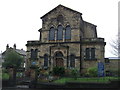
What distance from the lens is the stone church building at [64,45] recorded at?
34.5 m

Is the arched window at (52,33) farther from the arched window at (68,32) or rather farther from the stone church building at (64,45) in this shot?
the arched window at (68,32)

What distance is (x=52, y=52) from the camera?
3616 cm

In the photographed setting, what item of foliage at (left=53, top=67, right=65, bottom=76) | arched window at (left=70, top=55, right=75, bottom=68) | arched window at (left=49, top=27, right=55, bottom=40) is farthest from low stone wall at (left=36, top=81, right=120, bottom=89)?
arched window at (left=49, top=27, right=55, bottom=40)

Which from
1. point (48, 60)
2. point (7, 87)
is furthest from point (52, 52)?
point (7, 87)

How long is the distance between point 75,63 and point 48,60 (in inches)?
209

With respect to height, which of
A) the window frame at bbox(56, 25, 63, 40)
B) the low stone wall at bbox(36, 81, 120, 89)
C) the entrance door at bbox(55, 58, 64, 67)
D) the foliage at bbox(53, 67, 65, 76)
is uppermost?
the window frame at bbox(56, 25, 63, 40)

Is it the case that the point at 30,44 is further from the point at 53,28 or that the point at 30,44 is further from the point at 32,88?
the point at 32,88

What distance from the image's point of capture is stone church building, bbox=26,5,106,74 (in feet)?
113

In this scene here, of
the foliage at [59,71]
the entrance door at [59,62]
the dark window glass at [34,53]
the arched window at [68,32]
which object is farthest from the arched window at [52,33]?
the foliage at [59,71]

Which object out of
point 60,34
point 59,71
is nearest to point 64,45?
point 60,34

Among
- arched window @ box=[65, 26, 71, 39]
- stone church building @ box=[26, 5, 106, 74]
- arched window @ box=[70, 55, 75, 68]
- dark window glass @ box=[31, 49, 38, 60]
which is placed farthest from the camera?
dark window glass @ box=[31, 49, 38, 60]

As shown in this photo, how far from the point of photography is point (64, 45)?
35.8m

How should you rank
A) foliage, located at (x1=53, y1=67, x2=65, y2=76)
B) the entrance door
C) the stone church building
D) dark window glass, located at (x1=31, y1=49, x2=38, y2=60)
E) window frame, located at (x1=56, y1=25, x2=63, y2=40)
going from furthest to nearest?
dark window glass, located at (x1=31, y1=49, x2=38, y2=60) < window frame, located at (x1=56, y1=25, x2=63, y2=40) < the entrance door < the stone church building < foliage, located at (x1=53, y1=67, x2=65, y2=76)

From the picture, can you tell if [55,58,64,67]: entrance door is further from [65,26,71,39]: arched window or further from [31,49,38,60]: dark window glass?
[31,49,38,60]: dark window glass
